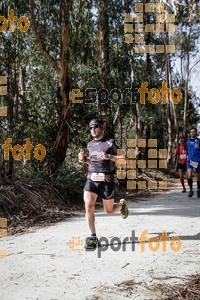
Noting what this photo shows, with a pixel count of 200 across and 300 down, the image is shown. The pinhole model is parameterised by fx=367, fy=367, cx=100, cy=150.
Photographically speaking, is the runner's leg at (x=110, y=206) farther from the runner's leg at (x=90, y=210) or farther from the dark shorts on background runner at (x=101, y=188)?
the runner's leg at (x=90, y=210)

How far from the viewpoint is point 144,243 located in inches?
202

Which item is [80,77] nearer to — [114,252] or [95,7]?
[95,7]

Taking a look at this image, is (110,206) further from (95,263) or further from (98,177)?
(95,263)

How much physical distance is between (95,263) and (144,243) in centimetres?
106

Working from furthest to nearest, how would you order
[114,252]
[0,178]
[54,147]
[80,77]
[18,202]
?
[80,77]
[54,147]
[0,178]
[18,202]
[114,252]

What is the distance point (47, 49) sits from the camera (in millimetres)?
11445

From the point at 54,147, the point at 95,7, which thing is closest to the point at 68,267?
the point at 54,147

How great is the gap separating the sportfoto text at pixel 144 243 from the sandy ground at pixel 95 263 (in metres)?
0.01

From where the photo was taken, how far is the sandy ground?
3525 millimetres

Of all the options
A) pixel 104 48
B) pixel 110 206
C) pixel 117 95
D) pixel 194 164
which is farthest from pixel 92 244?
pixel 104 48

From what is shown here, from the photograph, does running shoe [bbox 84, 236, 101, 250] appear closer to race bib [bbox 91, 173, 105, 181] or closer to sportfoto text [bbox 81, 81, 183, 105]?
race bib [bbox 91, 173, 105, 181]

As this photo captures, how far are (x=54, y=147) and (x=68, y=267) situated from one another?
7.17 meters

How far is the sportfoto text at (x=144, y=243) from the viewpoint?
4.89 meters

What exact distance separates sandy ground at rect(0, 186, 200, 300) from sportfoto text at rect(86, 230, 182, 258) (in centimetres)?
1
